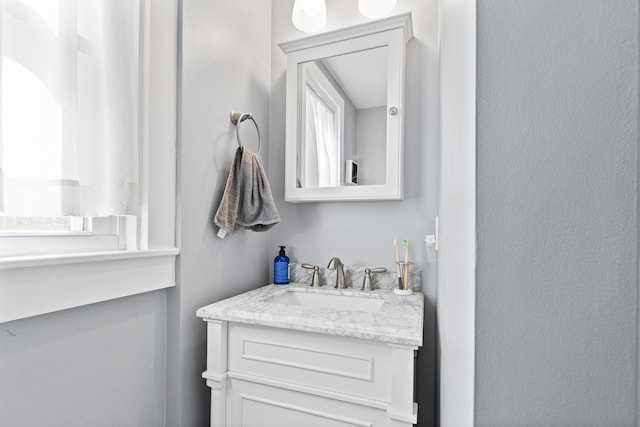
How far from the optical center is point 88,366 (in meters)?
0.82

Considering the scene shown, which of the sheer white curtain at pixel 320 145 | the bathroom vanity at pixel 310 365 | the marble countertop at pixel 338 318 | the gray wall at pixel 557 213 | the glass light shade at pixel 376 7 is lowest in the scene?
the bathroom vanity at pixel 310 365

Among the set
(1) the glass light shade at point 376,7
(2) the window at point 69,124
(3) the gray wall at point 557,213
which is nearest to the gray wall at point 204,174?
(2) the window at point 69,124

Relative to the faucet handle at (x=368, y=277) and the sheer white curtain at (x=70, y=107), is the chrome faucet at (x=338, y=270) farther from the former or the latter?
the sheer white curtain at (x=70, y=107)

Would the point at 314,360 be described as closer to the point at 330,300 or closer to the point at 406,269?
the point at 330,300

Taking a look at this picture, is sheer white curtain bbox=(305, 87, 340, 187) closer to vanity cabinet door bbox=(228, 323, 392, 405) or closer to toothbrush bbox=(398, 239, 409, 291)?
toothbrush bbox=(398, 239, 409, 291)

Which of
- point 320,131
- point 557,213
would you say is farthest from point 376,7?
point 557,213

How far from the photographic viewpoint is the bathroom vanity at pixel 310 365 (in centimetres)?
82

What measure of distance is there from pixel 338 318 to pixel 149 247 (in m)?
0.63

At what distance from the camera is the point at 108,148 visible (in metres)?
0.84

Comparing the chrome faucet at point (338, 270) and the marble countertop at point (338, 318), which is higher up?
the chrome faucet at point (338, 270)

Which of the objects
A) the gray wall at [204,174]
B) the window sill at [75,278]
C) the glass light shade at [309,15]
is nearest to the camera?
the window sill at [75,278]

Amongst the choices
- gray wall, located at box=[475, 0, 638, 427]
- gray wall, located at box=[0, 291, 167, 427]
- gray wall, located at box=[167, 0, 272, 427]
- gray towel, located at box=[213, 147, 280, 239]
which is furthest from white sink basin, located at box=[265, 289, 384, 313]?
gray wall, located at box=[475, 0, 638, 427]

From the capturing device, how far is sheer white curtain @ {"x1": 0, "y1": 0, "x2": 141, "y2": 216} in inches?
26.1

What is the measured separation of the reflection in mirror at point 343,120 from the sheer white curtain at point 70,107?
27.5 inches
